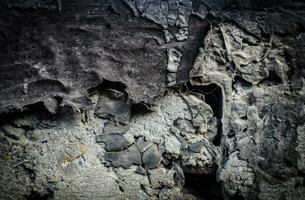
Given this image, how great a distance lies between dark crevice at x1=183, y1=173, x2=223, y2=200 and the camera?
173 cm

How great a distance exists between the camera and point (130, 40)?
1.74 meters

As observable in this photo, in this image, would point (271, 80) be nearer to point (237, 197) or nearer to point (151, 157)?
point (237, 197)

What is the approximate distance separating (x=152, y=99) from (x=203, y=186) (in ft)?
1.60

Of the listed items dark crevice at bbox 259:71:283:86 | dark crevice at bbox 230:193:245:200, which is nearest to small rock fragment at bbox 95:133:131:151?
dark crevice at bbox 230:193:245:200

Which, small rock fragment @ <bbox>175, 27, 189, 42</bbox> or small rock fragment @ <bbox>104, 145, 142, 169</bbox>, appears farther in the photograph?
small rock fragment @ <bbox>175, 27, 189, 42</bbox>

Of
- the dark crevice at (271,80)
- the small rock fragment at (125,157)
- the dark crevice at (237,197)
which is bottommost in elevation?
the dark crevice at (237,197)

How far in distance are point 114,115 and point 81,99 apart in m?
Answer: 0.17

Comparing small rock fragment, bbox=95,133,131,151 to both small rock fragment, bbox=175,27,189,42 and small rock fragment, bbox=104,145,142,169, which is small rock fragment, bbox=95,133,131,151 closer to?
small rock fragment, bbox=104,145,142,169

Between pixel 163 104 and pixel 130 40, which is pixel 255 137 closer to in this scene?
pixel 163 104

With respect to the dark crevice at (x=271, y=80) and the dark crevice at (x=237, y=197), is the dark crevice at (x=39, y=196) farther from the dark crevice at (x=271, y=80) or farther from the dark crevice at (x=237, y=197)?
the dark crevice at (x=271, y=80)

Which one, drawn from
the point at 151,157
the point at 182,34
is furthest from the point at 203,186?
the point at 182,34

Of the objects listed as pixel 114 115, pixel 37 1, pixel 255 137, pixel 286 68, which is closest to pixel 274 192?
pixel 255 137

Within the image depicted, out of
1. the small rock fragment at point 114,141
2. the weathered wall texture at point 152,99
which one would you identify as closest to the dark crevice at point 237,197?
the weathered wall texture at point 152,99

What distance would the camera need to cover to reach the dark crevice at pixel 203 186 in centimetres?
173
